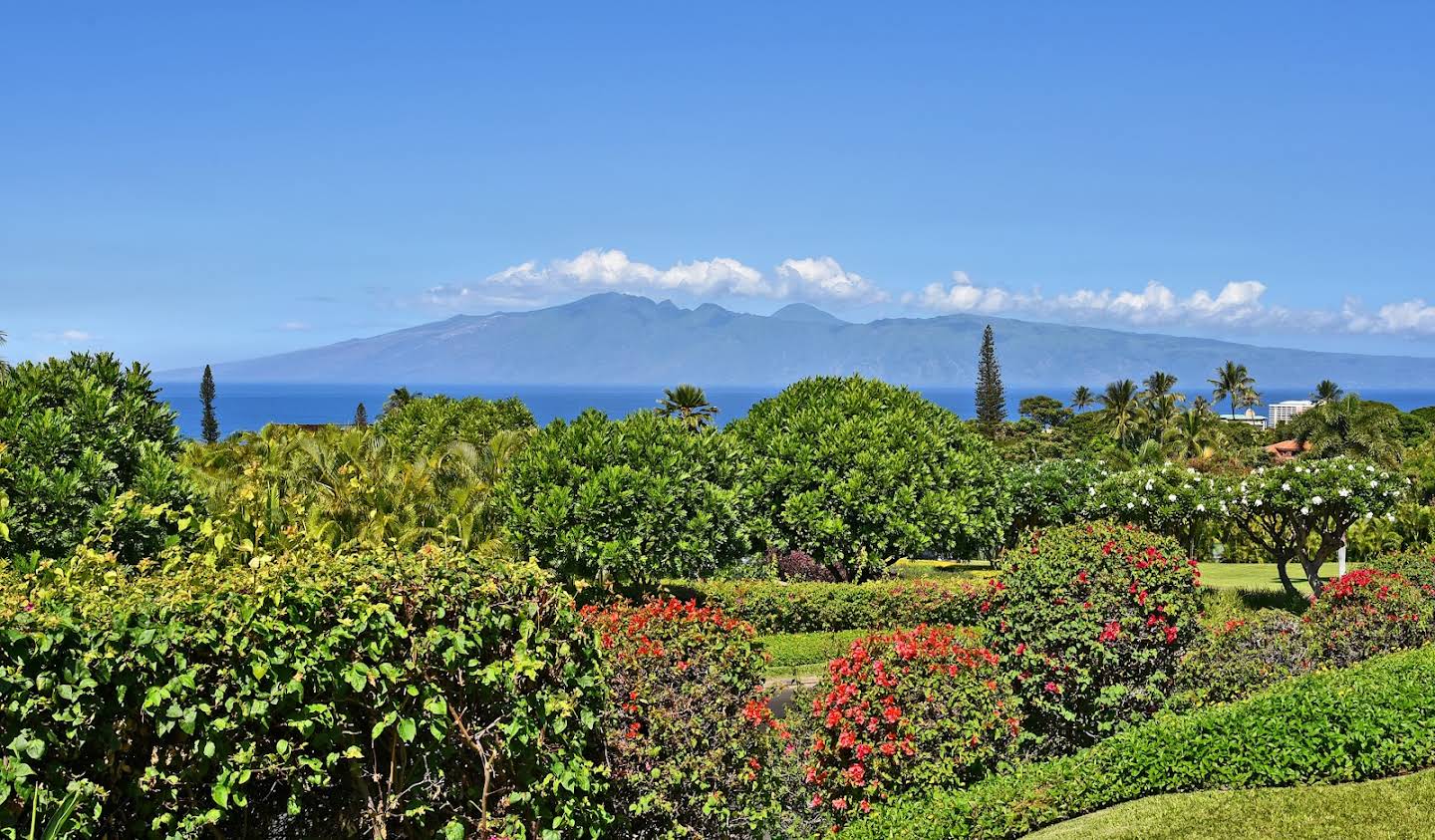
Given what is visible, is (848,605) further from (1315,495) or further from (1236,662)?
(1236,662)

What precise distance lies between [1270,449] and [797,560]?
4857 cm

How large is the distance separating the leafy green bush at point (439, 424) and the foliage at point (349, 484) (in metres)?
1.31

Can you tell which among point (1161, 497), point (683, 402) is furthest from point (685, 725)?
point (683, 402)

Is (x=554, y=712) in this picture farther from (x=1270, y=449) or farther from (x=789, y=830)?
(x=1270, y=449)

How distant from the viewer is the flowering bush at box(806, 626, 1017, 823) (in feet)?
29.3

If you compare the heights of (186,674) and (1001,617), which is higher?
(186,674)

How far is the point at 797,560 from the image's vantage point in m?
28.6

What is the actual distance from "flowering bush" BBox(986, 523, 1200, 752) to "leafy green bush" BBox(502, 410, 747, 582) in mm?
9326

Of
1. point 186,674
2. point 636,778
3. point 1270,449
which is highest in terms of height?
point 186,674

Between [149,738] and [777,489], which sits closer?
[149,738]

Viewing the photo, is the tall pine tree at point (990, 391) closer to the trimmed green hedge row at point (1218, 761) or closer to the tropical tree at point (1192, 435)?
the tropical tree at point (1192, 435)

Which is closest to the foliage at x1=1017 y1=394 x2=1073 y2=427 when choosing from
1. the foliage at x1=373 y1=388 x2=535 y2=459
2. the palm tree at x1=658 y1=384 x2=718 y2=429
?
the palm tree at x1=658 y1=384 x2=718 y2=429

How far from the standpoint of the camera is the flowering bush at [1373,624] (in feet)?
38.7

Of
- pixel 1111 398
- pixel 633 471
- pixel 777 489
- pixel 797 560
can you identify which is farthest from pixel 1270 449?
pixel 633 471
